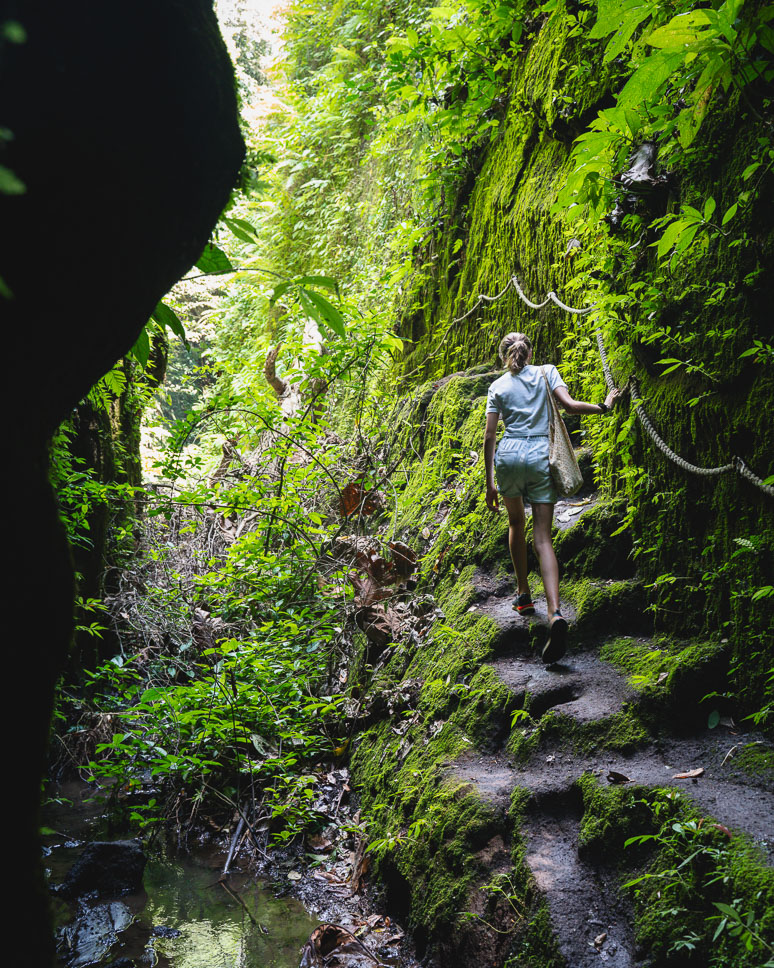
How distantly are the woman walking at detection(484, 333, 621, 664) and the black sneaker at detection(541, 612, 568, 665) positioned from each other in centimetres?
38

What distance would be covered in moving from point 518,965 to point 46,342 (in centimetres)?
303

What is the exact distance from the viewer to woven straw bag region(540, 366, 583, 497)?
438 centimetres

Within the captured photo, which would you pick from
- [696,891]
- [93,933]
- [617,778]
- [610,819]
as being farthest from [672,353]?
[93,933]

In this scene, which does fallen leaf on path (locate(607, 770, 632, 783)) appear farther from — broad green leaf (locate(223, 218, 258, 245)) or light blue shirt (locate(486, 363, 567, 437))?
broad green leaf (locate(223, 218, 258, 245))

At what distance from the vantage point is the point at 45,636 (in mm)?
1466

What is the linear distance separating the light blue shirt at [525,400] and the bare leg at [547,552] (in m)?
0.59

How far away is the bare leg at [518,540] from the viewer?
14.8 ft

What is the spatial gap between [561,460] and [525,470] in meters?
0.26

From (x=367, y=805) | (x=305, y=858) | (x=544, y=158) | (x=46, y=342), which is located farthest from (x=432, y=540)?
(x=46, y=342)

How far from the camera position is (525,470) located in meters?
4.46

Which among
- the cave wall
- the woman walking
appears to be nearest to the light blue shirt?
the woman walking

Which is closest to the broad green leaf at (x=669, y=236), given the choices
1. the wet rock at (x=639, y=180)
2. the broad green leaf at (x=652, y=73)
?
the broad green leaf at (x=652, y=73)

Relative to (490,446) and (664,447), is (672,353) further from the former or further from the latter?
(490,446)

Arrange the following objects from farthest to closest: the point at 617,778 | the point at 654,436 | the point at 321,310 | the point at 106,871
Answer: the point at 106,871 < the point at 654,436 < the point at 617,778 < the point at 321,310
